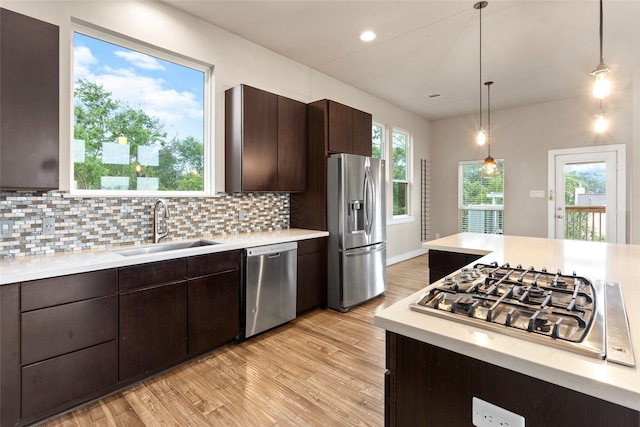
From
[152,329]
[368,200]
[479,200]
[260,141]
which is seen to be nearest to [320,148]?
[260,141]

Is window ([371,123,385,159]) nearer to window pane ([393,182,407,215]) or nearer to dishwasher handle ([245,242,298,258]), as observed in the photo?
window pane ([393,182,407,215])

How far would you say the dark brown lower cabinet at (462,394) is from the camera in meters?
0.70

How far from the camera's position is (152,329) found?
216 centimetres

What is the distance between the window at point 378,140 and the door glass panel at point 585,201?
3.19 meters

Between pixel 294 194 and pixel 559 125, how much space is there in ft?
16.1

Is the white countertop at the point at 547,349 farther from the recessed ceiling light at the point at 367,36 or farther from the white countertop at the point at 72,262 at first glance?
the recessed ceiling light at the point at 367,36

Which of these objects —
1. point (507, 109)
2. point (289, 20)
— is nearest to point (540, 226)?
point (507, 109)

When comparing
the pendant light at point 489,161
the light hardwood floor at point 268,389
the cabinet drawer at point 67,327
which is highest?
the pendant light at point 489,161

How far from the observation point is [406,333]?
926 millimetres

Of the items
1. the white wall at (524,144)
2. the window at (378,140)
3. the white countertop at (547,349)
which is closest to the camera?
the white countertop at (547,349)

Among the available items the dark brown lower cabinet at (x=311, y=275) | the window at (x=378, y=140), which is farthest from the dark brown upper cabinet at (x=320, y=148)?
the window at (x=378, y=140)

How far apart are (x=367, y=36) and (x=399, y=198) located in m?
3.39

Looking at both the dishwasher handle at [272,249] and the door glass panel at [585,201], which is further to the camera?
the door glass panel at [585,201]

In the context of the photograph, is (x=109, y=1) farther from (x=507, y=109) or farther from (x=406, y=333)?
(x=507, y=109)
